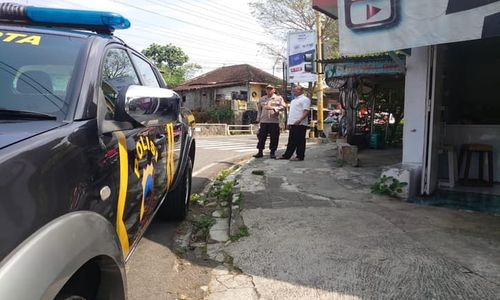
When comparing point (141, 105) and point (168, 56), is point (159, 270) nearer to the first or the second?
point (141, 105)

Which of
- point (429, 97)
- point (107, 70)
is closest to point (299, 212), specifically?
point (429, 97)

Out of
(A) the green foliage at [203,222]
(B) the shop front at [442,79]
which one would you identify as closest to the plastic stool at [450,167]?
(B) the shop front at [442,79]

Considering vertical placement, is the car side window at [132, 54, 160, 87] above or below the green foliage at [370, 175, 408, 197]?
above

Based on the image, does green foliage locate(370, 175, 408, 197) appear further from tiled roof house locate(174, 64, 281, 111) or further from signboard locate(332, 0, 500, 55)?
tiled roof house locate(174, 64, 281, 111)

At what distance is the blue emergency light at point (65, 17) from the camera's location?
9.00 feet

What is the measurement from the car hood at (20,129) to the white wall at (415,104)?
17.0ft

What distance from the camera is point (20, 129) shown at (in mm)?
1718

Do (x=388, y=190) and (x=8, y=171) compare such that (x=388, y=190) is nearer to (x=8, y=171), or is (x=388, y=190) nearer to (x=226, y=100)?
(x=8, y=171)

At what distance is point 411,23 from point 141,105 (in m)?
3.47

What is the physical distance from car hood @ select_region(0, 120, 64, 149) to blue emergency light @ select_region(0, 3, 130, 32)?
108 centimetres

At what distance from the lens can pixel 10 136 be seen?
1.59m

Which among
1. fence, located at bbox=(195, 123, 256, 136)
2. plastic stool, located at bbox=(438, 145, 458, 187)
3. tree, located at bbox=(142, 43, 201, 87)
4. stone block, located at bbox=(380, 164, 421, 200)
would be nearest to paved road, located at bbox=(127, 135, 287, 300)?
stone block, located at bbox=(380, 164, 421, 200)

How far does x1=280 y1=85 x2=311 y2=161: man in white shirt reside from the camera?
922 cm

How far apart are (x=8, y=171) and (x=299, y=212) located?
4.01 meters
